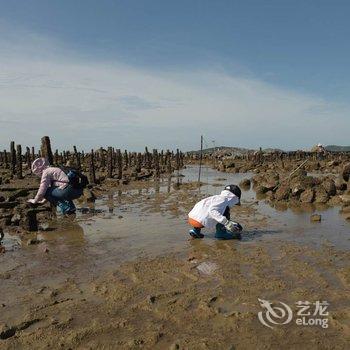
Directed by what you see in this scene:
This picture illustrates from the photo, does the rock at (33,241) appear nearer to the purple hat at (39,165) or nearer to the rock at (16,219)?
the rock at (16,219)

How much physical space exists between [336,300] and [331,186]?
35.7 ft

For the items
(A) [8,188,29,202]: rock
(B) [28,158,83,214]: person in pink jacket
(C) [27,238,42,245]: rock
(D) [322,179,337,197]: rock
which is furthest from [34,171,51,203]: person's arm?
(D) [322,179,337,197]: rock

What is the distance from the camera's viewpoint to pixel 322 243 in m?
7.85

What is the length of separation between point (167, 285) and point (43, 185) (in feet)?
21.4

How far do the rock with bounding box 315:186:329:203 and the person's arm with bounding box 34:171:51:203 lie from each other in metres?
8.68

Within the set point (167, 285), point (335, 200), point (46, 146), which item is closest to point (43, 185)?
point (46, 146)

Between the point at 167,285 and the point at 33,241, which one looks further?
the point at 33,241

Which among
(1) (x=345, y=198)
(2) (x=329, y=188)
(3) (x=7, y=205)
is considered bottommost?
(3) (x=7, y=205)

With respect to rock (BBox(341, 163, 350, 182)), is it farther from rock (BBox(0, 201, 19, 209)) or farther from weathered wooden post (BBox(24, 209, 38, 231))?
weathered wooden post (BBox(24, 209, 38, 231))

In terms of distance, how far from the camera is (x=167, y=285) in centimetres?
553

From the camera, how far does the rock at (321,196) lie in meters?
13.8

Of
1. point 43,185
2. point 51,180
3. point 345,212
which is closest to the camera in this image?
point 43,185

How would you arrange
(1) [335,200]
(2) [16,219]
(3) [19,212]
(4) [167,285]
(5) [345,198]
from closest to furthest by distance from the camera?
(4) [167,285] < (2) [16,219] < (3) [19,212] < (5) [345,198] < (1) [335,200]

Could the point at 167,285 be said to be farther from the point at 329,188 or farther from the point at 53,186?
the point at 329,188
